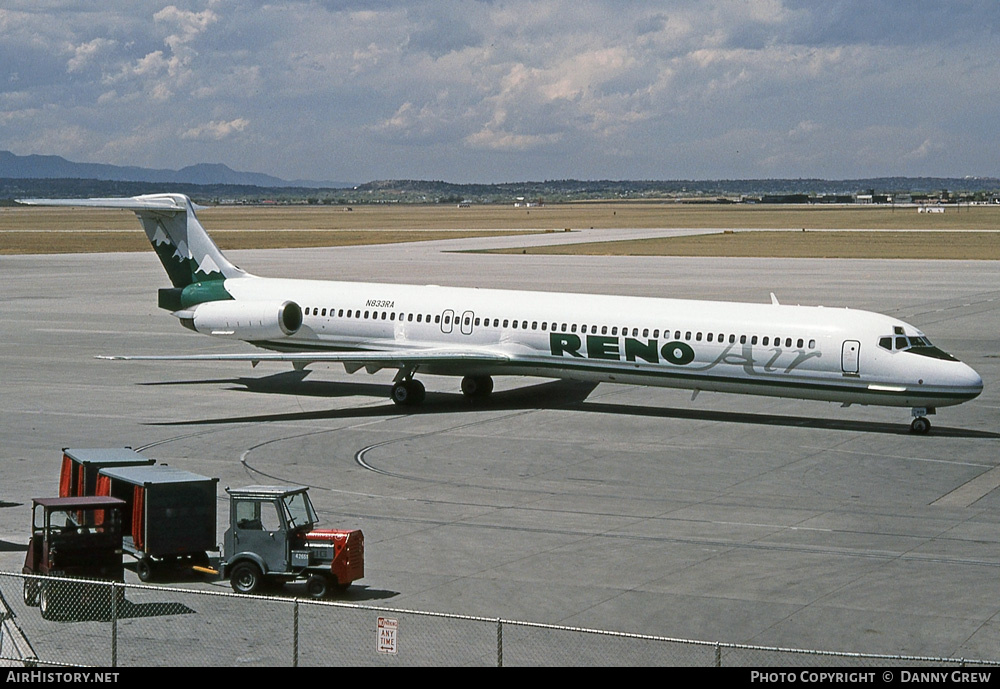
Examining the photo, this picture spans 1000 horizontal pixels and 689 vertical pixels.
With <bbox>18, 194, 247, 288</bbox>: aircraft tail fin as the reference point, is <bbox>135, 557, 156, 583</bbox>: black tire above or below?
below

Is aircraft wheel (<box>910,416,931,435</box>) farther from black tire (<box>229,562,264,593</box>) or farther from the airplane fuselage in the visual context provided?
black tire (<box>229,562,264,593</box>)

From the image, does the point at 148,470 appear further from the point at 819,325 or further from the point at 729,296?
the point at 729,296

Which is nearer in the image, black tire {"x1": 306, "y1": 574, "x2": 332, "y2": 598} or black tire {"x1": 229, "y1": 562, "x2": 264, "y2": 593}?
black tire {"x1": 306, "y1": 574, "x2": 332, "y2": 598}

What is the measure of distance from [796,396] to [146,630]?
65.3 ft

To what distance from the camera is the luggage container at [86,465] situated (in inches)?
853

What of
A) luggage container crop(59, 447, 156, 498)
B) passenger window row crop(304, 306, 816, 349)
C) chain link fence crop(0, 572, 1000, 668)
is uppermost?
passenger window row crop(304, 306, 816, 349)

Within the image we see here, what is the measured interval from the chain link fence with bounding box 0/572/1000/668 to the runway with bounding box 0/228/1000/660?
3.64 ft

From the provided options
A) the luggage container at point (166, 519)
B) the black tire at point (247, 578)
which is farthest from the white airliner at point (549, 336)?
the black tire at point (247, 578)

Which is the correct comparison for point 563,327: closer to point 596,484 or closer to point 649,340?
point 649,340

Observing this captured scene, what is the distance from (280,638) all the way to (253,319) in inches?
927

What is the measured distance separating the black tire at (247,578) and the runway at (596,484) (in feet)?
4.71

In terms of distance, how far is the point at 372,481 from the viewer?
27250 mm

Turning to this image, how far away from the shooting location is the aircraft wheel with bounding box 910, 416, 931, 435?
107ft

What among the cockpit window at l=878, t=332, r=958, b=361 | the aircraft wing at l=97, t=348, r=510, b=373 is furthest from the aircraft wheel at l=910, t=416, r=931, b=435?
the aircraft wing at l=97, t=348, r=510, b=373
